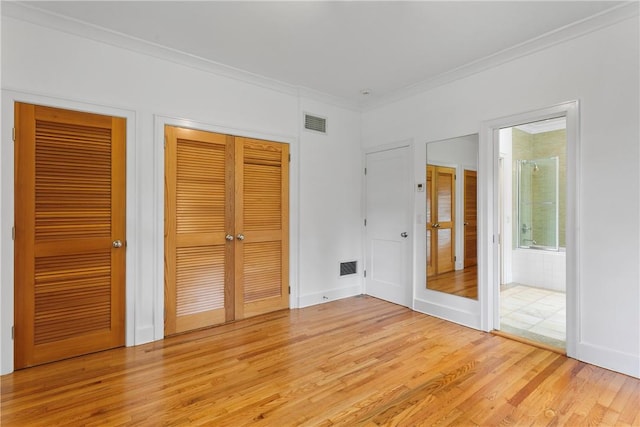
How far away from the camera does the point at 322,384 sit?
7.48ft

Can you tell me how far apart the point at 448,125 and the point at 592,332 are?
2.32 metres

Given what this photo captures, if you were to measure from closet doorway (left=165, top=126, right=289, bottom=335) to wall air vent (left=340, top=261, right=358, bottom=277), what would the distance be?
0.89 metres

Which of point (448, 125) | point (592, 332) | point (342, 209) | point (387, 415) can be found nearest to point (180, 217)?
point (342, 209)

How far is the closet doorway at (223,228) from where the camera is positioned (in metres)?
3.21

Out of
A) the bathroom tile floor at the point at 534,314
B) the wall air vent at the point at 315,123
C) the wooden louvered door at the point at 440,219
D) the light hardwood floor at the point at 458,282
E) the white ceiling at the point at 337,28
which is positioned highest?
the white ceiling at the point at 337,28

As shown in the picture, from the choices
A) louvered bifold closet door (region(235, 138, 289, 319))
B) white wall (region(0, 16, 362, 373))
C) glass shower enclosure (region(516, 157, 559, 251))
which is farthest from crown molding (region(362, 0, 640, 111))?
louvered bifold closet door (region(235, 138, 289, 319))

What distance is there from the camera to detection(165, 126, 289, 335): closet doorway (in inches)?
126

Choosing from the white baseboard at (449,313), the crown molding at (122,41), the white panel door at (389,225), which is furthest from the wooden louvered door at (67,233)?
the white baseboard at (449,313)

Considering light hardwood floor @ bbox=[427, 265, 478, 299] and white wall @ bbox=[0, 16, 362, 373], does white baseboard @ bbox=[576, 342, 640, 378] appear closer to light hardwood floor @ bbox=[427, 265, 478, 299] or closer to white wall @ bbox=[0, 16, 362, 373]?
light hardwood floor @ bbox=[427, 265, 478, 299]

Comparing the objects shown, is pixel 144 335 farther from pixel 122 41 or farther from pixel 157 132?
pixel 122 41

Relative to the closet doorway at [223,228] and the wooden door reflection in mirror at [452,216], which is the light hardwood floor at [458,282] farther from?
the closet doorway at [223,228]

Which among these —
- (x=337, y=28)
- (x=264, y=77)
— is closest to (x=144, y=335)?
(x=264, y=77)

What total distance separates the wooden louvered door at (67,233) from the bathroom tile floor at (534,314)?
384 cm

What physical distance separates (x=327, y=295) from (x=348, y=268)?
51 centimetres
